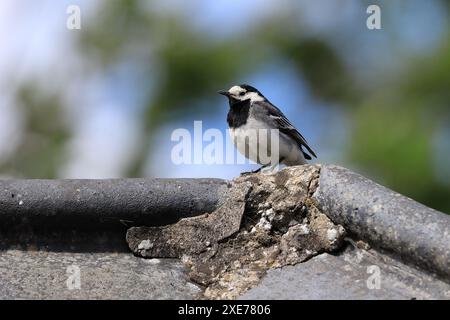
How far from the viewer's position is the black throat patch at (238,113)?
26.2ft

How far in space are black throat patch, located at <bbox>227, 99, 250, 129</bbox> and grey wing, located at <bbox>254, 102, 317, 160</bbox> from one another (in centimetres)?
11

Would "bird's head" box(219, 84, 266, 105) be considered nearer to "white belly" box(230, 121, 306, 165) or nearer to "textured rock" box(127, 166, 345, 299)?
"white belly" box(230, 121, 306, 165)

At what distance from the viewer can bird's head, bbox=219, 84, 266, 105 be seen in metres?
8.35

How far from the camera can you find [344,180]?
3350mm

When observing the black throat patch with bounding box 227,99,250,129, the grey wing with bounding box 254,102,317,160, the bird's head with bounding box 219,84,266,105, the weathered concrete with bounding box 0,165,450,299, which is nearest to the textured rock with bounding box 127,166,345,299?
the weathered concrete with bounding box 0,165,450,299

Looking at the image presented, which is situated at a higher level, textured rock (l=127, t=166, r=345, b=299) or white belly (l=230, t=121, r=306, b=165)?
textured rock (l=127, t=166, r=345, b=299)

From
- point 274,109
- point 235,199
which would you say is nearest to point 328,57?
point 274,109

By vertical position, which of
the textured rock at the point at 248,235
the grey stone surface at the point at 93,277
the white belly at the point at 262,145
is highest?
the textured rock at the point at 248,235

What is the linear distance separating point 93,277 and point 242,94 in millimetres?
5443

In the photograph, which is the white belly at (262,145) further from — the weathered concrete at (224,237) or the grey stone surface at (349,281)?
the grey stone surface at (349,281)

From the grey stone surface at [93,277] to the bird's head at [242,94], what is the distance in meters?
5.14

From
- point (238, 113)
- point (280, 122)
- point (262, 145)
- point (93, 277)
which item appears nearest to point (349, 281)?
point (93, 277)

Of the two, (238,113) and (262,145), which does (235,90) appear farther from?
(262,145)

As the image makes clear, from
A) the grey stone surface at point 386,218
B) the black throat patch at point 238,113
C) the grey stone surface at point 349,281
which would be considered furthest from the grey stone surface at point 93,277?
the black throat patch at point 238,113
